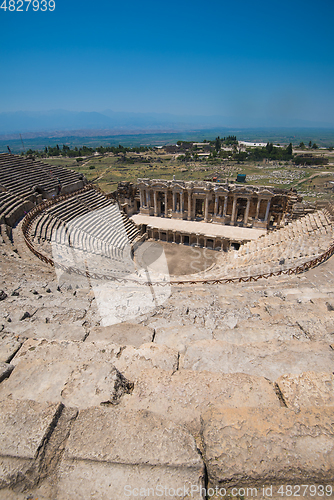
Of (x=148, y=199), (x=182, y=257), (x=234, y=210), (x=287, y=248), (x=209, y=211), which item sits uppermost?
(x=287, y=248)

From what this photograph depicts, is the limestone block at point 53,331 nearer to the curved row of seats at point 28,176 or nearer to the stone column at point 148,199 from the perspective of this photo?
the curved row of seats at point 28,176

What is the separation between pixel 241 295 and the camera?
10.9 metres

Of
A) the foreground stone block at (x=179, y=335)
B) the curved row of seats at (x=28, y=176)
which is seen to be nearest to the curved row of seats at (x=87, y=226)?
the curved row of seats at (x=28, y=176)

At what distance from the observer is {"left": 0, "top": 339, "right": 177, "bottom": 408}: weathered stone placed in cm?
394

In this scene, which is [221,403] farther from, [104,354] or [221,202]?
[221,202]

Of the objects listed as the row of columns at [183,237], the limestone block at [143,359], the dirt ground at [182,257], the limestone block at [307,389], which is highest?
the limestone block at [307,389]

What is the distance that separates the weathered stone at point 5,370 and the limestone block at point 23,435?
31.1 inches

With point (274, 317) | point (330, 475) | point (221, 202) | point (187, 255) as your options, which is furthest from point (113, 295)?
point (221, 202)

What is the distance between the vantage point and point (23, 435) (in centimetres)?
319

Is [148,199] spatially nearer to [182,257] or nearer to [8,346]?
[182,257]

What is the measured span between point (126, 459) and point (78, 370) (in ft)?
5.77

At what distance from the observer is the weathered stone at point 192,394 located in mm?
3699

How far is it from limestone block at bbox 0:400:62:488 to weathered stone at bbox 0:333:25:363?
57.7 inches

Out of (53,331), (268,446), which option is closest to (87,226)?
(53,331)
